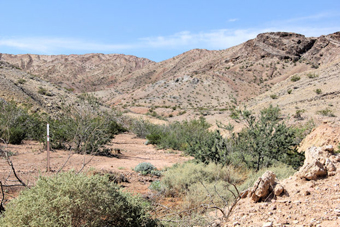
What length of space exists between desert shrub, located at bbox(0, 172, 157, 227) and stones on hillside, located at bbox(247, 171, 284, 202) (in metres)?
1.85

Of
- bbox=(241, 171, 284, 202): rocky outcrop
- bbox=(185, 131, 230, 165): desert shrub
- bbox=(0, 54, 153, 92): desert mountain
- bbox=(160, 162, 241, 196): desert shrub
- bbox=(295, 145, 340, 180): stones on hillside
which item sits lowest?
bbox=(160, 162, 241, 196): desert shrub

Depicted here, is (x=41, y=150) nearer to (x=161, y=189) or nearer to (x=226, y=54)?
(x=161, y=189)

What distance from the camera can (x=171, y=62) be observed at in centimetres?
9769

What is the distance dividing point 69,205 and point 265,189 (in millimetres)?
2878

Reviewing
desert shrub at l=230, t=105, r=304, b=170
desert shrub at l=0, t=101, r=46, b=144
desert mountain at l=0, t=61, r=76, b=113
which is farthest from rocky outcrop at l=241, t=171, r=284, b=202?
desert mountain at l=0, t=61, r=76, b=113

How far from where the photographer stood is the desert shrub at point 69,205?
114 inches

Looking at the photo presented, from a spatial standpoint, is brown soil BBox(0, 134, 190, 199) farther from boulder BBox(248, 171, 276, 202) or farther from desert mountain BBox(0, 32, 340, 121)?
desert mountain BBox(0, 32, 340, 121)

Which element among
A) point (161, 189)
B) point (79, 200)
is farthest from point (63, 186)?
point (161, 189)

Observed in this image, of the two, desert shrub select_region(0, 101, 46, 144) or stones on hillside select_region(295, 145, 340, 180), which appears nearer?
stones on hillside select_region(295, 145, 340, 180)

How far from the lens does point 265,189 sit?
159 inches

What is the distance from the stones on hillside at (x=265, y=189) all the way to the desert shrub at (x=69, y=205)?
185cm

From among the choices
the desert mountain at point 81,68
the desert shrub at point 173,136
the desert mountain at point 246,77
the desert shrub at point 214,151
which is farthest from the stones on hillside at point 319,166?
the desert mountain at point 81,68

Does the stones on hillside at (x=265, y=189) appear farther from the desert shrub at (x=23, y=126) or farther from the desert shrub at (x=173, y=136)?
the desert shrub at (x=23, y=126)

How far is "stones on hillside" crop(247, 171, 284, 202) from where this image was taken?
3.99 metres
